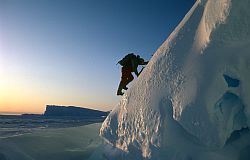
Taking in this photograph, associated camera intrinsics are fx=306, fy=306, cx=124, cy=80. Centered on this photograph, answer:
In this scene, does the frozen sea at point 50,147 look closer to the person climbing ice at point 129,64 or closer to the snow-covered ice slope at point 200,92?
the snow-covered ice slope at point 200,92

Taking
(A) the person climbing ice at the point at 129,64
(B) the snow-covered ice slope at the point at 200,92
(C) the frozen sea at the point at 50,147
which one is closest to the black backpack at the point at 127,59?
(A) the person climbing ice at the point at 129,64

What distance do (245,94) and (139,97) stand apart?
1.97 meters

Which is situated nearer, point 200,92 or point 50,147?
point 200,92

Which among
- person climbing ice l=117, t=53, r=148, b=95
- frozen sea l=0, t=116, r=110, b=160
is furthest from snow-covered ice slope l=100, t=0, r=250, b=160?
person climbing ice l=117, t=53, r=148, b=95

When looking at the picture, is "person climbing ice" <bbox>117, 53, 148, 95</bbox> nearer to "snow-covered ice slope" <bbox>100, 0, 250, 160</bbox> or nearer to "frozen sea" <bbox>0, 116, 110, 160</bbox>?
"frozen sea" <bbox>0, 116, 110, 160</bbox>

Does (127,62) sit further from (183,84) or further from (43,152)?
(183,84)

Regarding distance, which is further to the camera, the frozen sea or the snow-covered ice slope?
the frozen sea

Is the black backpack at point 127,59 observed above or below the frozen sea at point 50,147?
above

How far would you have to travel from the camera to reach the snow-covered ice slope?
3.48m

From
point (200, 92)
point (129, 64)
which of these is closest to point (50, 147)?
point (200, 92)

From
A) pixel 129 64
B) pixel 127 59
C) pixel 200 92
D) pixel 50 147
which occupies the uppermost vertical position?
pixel 127 59

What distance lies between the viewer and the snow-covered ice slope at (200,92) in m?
3.48

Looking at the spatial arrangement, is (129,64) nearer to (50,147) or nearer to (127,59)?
(127,59)

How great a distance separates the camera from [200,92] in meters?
3.64
